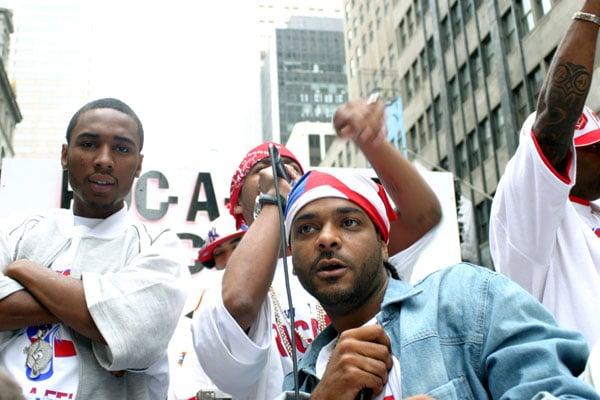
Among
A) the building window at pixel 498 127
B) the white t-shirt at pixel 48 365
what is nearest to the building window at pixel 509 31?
the building window at pixel 498 127

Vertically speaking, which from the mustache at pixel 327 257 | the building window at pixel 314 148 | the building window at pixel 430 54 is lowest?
the building window at pixel 314 148

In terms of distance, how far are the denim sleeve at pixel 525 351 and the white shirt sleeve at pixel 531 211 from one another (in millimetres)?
883

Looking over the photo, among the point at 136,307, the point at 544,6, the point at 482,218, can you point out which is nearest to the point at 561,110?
the point at 136,307

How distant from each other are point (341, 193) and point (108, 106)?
132 cm

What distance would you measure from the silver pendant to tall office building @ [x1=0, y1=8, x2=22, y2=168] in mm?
67624

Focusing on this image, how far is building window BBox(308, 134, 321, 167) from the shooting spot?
105250 millimetres

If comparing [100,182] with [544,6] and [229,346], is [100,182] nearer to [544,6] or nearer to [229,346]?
[229,346]

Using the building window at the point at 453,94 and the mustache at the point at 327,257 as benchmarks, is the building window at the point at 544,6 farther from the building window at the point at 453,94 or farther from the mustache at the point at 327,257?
the mustache at the point at 327,257

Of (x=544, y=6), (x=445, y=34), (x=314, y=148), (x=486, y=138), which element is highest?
(x=544, y=6)

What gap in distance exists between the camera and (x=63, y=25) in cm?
15600

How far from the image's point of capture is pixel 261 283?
2.57m

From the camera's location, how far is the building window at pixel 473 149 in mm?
34938

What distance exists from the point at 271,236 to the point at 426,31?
41345mm

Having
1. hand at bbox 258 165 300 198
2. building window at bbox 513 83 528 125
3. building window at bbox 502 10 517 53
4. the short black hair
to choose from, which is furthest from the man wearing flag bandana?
building window at bbox 502 10 517 53
